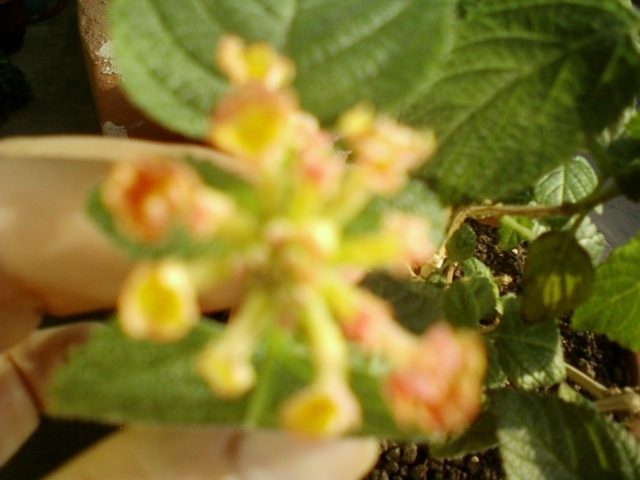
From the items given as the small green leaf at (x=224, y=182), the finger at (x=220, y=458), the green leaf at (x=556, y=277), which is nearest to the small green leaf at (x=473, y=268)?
the green leaf at (x=556, y=277)

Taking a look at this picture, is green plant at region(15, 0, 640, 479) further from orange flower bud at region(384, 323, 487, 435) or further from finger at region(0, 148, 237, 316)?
finger at region(0, 148, 237, 316)

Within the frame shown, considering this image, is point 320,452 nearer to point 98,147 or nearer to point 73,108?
point 98,147

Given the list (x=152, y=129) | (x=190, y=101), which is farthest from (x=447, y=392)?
(x=152, y=129)

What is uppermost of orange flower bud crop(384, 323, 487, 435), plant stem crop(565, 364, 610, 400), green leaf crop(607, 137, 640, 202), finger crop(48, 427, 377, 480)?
orange flower bud crop(384, 323, 487, 435)

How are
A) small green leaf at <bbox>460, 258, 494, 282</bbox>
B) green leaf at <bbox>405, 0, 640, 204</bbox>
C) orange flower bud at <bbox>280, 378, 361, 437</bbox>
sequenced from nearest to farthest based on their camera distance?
orange flower bud at <bbox>280, 378, 361, 437</bbox> → green leaf at <bbox>405, 0, 640, 204</bbox> → small green leaf at <bbox>460, 258, 494, 282</bbox>

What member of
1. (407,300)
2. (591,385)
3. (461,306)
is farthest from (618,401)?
(407,300)

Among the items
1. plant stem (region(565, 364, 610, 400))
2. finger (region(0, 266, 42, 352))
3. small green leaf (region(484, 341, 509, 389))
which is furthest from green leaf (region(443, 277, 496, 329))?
finger (region(0, 266, 42, 352))

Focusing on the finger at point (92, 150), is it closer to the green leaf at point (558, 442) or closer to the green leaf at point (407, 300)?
the green leaf at point (407, 300)
